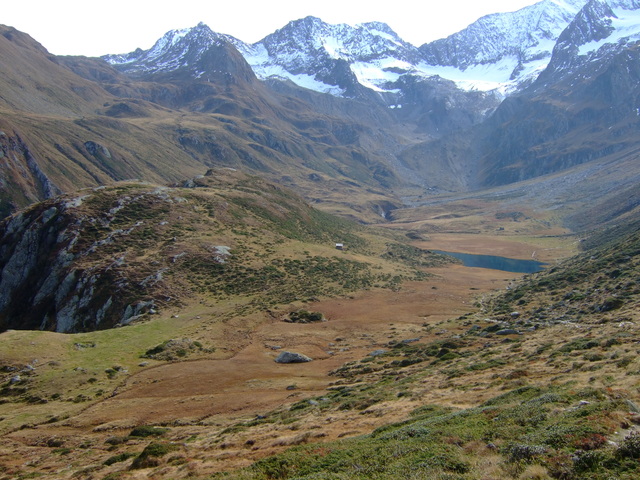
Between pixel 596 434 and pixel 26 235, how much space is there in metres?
82.6

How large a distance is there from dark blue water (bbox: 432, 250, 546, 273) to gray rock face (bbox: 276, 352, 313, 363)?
9617 centimetres

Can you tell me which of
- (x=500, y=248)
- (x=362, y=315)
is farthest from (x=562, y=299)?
(x=500, y=248)

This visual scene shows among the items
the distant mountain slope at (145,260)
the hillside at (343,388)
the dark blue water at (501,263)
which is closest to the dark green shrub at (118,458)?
the hillside at (343,388)

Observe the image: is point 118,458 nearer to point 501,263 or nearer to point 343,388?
point 343,388

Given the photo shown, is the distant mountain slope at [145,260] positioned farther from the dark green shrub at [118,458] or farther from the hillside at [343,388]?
the dark green shrub at [118,458]

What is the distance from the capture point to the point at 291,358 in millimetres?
41750

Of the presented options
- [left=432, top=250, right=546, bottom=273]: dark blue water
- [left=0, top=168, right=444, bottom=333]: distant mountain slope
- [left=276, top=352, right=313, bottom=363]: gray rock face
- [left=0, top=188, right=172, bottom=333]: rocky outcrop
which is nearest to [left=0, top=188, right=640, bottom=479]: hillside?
[left=276, top=352, right=313, bottom=363]: gray rock face

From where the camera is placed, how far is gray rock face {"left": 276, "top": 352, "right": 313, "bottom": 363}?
41.6 meters

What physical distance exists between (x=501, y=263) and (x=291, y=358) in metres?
111

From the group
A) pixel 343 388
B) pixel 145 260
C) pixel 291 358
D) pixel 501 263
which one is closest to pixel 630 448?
pixel 343 388

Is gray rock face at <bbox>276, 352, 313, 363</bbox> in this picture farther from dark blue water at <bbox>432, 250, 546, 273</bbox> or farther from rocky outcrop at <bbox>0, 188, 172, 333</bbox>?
dark blue water at <bbox>432, 250, 546, 273</bbox>

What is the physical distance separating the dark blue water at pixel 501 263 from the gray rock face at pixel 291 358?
96173 mm

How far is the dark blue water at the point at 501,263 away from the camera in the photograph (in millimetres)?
122812

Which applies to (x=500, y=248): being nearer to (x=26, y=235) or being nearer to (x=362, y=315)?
(x=362, y=315)
